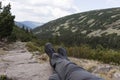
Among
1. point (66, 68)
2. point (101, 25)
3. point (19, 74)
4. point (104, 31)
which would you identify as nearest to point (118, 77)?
point (66, 68)

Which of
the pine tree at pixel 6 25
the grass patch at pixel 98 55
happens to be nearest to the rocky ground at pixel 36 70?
the grass patch at pixel 98 55

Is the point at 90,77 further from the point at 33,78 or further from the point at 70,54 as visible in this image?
the point at 70,54

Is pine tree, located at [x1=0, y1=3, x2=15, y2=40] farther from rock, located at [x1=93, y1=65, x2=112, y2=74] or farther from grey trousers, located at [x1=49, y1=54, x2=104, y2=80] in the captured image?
grey trousers, located at [x1=49, y1=54, x2=104, y2=80]

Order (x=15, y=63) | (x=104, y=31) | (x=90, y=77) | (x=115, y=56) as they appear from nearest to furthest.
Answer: (x=90, y=77), (x=15, y=63), (x=115, y=56), (x=104, y=31)

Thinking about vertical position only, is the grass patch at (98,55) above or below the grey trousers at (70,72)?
below

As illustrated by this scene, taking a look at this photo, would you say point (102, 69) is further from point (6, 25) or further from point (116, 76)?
point (6, 25)

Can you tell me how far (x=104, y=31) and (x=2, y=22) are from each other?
115m

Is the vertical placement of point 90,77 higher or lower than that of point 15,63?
higher

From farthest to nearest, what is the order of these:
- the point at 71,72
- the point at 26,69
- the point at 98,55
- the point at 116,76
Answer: the point at 98,55 < the point at 26,69 < the point at 116,76 < the point at 71,72

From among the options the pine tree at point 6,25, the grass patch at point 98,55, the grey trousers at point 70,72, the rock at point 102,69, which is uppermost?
the grey trousers at point 70,72

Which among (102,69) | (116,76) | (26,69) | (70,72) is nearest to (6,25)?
(26,69)

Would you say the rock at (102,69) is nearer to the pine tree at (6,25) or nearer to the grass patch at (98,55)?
the grass patch at (98,55)

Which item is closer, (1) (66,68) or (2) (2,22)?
(1) (66,68)

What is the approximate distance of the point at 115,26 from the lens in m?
139
